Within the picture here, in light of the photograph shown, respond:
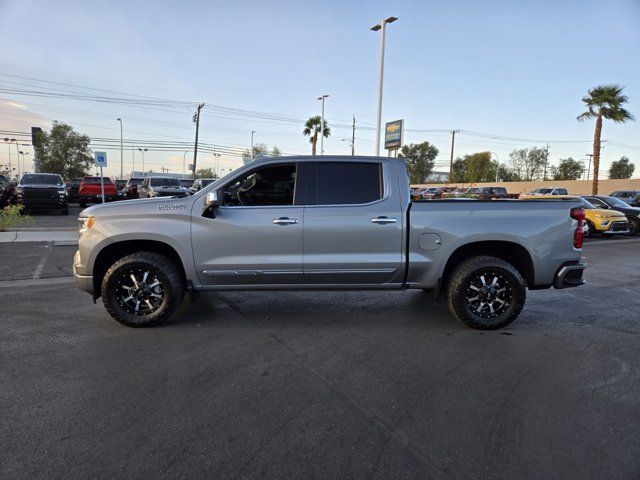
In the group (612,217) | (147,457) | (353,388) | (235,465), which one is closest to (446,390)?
(353,388)

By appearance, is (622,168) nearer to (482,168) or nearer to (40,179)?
(482,168)

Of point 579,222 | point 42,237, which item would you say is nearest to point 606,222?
point 579,222

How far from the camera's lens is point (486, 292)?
5250 mm

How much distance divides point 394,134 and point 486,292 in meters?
23.8

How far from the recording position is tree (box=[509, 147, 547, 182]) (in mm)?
108312

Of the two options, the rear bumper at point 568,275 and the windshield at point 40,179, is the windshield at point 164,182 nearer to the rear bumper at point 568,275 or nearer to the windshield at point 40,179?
the windshield at point 40,179

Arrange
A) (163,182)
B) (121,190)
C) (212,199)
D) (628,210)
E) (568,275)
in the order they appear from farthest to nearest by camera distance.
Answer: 1. (121,190)
2. (163,182)
3. (628,210)
4. (568,275)
5. (212,199)

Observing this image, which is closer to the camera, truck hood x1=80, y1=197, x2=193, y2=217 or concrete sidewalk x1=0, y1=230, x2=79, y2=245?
truck hood x1=80, y1=197, x2=193, y2=217

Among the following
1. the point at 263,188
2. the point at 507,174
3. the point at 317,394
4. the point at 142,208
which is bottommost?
the point at 317,394

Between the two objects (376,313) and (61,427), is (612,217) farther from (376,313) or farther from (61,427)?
(61,427)

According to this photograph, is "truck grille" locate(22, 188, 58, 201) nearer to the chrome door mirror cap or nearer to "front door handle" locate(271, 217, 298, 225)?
the chrome door mirror cap

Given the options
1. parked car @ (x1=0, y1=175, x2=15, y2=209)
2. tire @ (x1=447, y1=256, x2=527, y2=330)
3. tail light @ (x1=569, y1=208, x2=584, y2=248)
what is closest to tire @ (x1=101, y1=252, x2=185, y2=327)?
tire @ (x1=447, y1=256, x2=527, y2=330)

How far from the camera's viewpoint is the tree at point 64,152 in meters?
73.8

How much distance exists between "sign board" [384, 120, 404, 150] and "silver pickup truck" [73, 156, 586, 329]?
22335 millimetres
